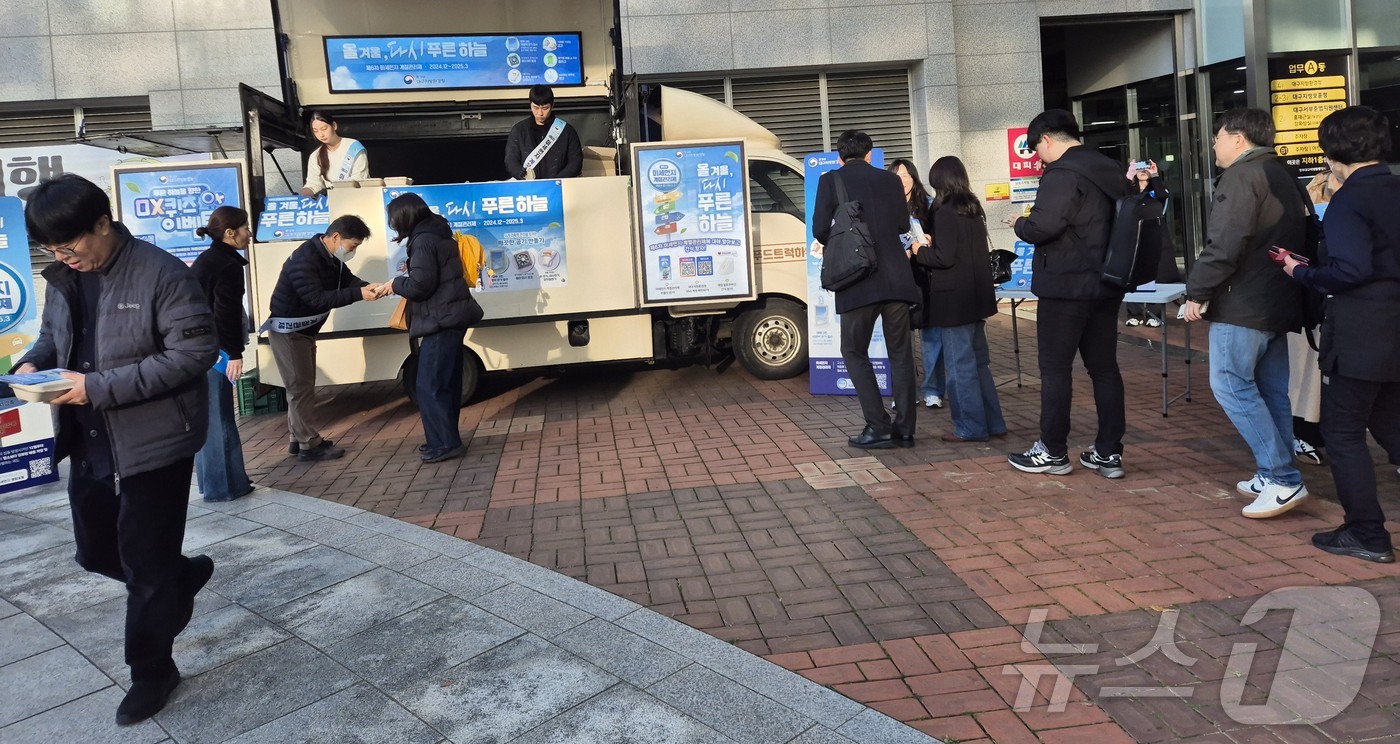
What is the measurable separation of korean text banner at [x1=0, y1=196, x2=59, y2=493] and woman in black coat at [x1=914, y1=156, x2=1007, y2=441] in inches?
225

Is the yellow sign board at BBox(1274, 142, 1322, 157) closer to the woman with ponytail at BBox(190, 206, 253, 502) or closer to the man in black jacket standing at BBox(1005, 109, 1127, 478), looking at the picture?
the man in black jacket standing at BBox(1005, 109, 1127, 478)

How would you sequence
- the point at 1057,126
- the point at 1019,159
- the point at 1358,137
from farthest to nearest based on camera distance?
the point at 1019,159 < the point at 1057,126 < the point at 1358,137

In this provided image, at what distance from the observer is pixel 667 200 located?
8.48 m

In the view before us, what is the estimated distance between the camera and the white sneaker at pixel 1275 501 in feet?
15.8

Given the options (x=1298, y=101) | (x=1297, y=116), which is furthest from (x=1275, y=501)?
(x=1298, y=101)

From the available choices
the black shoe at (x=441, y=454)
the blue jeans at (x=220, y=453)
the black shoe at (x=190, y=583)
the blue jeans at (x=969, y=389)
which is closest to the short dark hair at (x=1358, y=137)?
the blue jeans at (x=969, y=389)

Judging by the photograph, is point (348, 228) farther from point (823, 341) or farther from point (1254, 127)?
point (1254, 127)

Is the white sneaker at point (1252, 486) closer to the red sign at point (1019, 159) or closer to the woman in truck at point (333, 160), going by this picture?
the woman in truck at point (333, 160)

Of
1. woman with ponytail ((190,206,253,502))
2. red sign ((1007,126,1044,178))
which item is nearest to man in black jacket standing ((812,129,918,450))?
woman with ponytail ((190,206,253,502))

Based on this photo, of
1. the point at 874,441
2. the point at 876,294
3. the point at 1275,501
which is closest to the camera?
the point at 1275,501

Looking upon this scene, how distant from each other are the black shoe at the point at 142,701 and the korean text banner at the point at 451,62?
7.15 m

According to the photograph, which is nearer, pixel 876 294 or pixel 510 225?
pixel 876 294

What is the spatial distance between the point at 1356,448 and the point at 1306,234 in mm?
1107

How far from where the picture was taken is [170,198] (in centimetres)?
834
